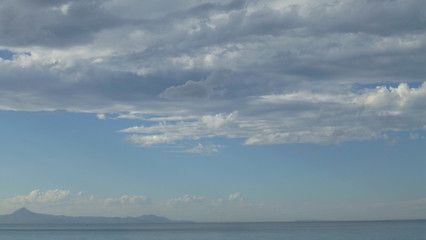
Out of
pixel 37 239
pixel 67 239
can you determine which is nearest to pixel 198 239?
pixel 67 239

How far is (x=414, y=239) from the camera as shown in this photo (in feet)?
483

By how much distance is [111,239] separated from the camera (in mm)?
175750

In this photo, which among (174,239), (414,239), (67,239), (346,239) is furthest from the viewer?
(67,239)

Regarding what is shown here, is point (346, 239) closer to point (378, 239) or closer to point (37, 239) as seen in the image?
point (378, 239)

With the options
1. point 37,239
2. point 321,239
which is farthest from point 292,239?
point 37,239

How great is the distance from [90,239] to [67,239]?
993 centimetres

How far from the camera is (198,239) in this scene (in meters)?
162

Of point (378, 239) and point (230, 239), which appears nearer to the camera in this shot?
point (378, 239)

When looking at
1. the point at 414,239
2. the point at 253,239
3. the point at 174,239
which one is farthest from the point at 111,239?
the point at 414,239

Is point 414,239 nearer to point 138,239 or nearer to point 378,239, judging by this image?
point 378,239

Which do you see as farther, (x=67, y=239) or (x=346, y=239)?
(x=67, y=239)

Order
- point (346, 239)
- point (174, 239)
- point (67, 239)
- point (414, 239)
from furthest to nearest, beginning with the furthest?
point (67, 239), point (174, 239), point (346, 239), point (414, 239)

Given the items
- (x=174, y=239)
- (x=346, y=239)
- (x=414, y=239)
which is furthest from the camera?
(x=174, y=239)

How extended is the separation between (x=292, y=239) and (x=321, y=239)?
29.7 ft
